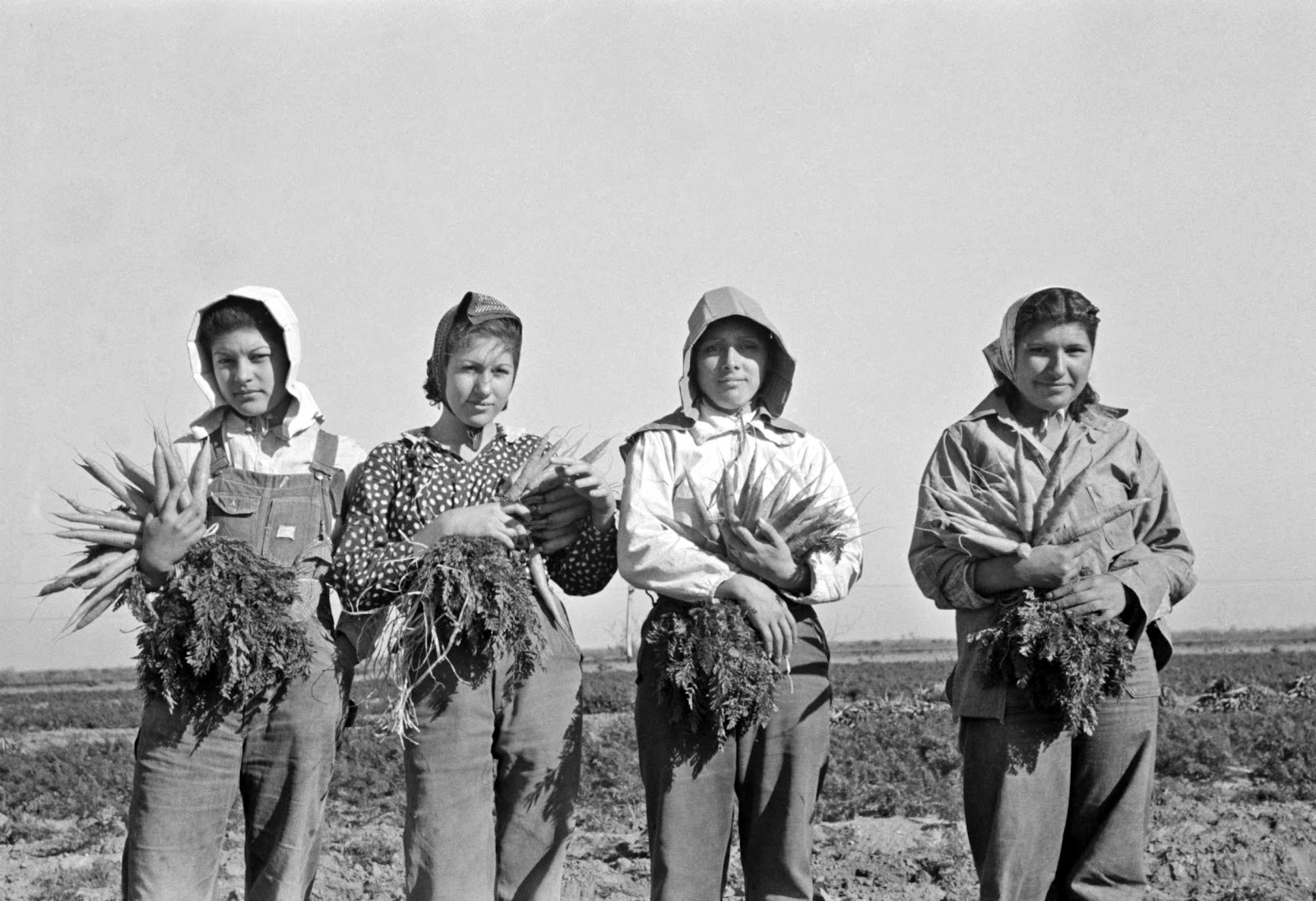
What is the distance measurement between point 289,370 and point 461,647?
3.72ft

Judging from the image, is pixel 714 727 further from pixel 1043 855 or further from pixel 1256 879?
pixel 1256 879

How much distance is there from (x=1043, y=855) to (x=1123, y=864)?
0.82ft

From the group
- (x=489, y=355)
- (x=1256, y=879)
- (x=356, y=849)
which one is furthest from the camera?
(x=356, y=849)

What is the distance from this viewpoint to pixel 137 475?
361cm

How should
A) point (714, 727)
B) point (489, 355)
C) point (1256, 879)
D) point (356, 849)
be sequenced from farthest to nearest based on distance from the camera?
point (356, 849)
point (1256, 879)
point (489, 355)
point (714, 727)

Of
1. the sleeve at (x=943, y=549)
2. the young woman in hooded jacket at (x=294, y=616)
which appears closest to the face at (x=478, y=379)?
the young woman in hooded jacket at (x=294, y=616)

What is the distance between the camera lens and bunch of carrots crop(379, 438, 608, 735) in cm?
336

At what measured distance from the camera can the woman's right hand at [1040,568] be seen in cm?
333

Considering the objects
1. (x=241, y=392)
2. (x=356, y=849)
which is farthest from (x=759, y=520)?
(x=356, y=849)

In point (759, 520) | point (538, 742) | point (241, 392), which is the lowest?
point (538, 742)

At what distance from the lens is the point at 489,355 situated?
3.68 meters

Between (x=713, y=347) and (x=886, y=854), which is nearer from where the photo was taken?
(x=713, y=347)

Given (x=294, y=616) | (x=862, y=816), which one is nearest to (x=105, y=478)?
(x=294, y=616)

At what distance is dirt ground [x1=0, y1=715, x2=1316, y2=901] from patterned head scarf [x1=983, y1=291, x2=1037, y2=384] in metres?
2.69
